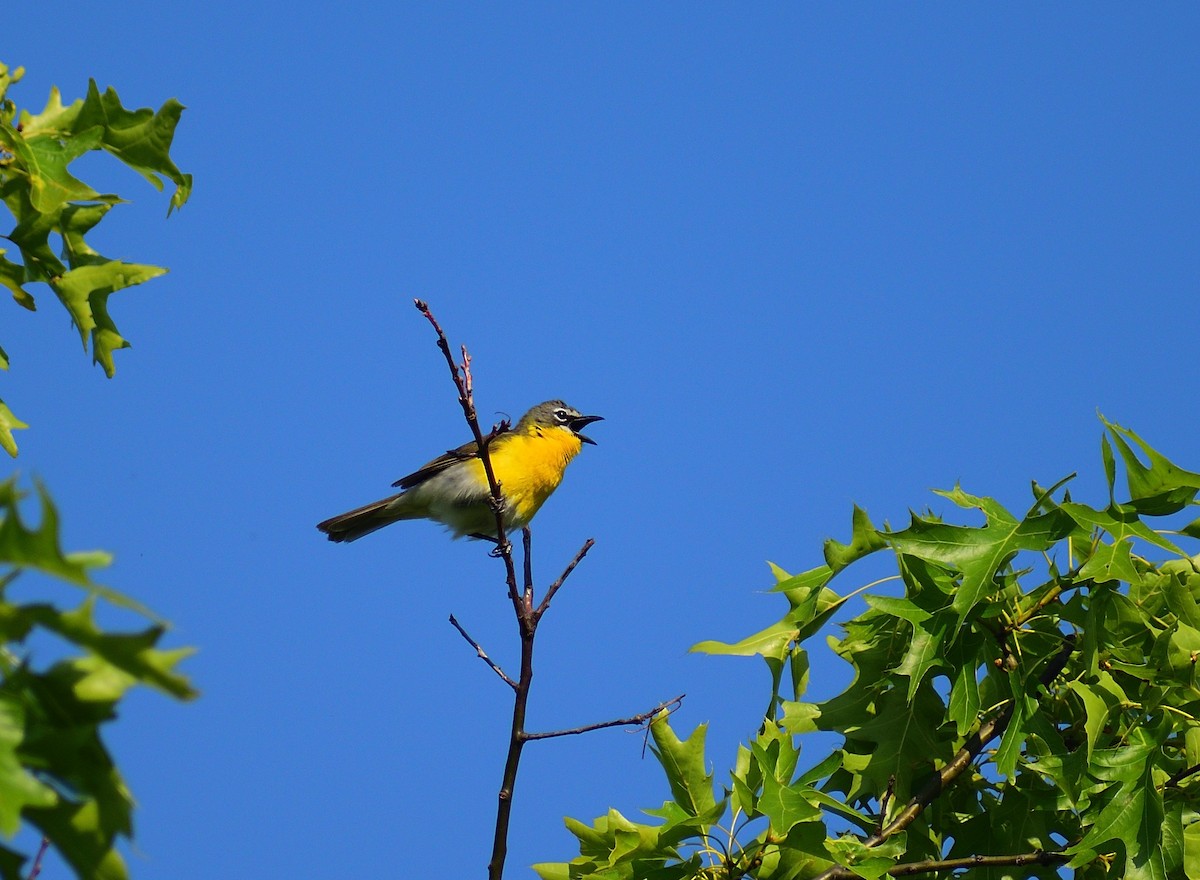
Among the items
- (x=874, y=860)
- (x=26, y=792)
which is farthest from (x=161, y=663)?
(x=874, y=860)

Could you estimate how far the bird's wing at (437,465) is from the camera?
37.7 ft

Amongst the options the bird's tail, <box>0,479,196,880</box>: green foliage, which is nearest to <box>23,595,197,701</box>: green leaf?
<box>0,479,196,880</box>: green foliage

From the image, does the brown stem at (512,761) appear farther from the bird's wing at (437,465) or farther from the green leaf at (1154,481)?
the bird's wing at (437,465)

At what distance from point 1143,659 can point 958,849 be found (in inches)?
37.7

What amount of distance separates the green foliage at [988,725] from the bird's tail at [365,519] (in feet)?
24.4

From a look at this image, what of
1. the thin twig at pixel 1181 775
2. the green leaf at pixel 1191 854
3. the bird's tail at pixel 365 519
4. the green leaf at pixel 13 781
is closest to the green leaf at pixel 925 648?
the thin twig at pixel 1181 775

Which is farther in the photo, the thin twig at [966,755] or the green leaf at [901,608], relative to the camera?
the thin twig at [966,755]

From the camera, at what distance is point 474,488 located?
436 inches

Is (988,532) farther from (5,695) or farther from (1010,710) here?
(5,695)

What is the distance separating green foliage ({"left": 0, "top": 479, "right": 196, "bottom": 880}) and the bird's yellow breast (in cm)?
898

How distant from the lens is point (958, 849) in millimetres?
4305

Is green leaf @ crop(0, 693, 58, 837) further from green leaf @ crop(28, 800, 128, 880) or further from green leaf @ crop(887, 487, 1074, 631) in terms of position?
green leaf @ crop(887, 487, 1074, 631)

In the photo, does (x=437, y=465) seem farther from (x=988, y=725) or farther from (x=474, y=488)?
(x=988, y=725)

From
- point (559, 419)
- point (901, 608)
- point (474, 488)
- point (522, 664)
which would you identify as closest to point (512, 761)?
point (522, 664)
